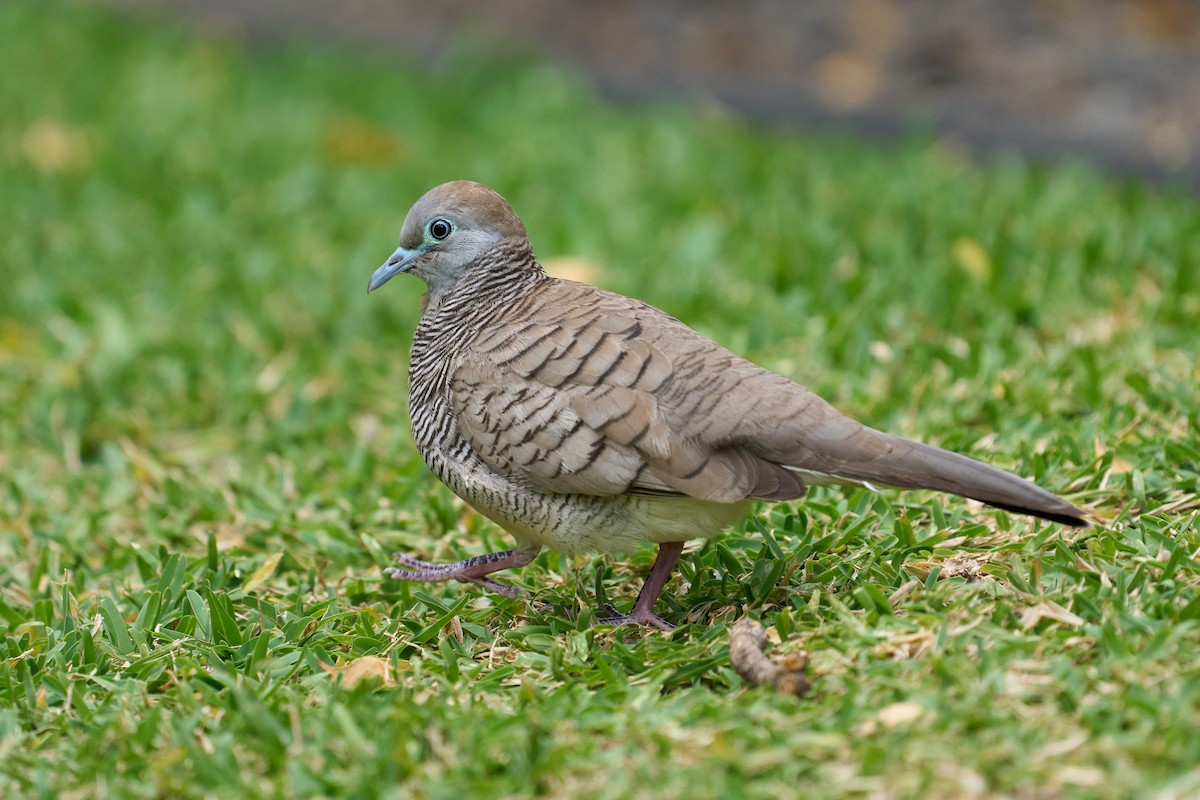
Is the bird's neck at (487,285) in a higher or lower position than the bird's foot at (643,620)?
higher

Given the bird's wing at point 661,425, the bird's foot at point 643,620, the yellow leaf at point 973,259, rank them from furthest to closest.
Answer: the yellow leaf at point 973,259, the bird's foot at point 643,620, the bird's wing at point 661,425

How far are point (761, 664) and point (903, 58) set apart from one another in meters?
6.31

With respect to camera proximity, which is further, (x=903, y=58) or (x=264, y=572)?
(x=903, y=58)

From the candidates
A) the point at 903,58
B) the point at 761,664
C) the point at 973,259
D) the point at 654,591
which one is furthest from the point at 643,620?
the point at 903,58

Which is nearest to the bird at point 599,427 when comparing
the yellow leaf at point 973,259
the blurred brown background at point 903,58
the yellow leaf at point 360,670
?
the yellow leaf at point 360,670

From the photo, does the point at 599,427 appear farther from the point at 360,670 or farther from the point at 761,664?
the point at 360,670

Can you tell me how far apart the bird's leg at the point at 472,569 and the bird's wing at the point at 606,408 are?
1.37 feet

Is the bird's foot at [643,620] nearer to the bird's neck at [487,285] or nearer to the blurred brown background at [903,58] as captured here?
the bird's neck at [487,285]

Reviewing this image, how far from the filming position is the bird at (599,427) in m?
3.53

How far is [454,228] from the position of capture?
4.20 metres

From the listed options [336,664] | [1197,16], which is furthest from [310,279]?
[1197,16]

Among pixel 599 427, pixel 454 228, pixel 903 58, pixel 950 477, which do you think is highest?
pixel 903 58

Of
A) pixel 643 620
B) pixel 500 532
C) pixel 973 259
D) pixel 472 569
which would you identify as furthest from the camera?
pixel 973 259

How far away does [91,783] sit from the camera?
322 centimetres
